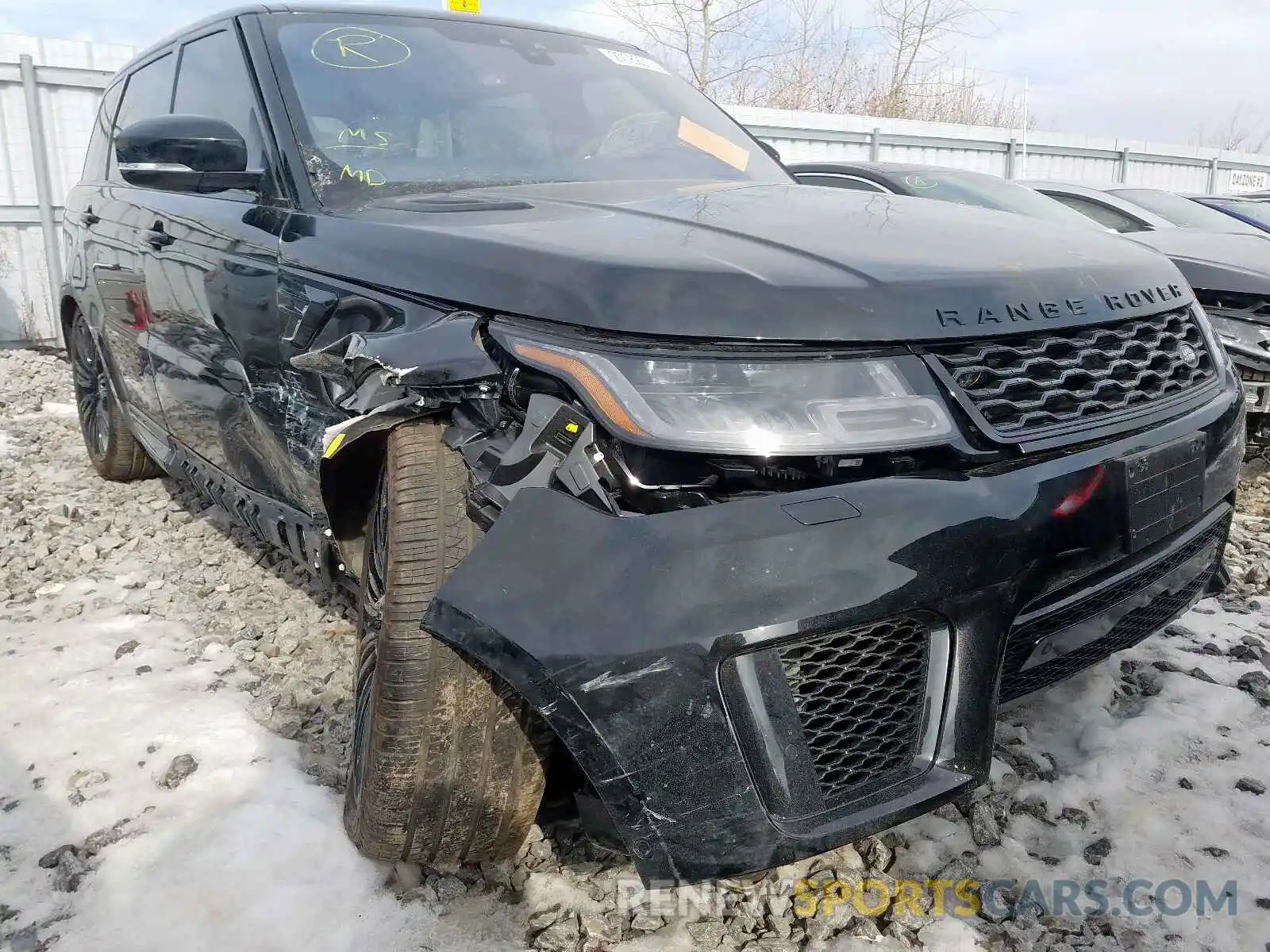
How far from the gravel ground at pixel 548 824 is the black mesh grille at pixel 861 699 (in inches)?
21.0

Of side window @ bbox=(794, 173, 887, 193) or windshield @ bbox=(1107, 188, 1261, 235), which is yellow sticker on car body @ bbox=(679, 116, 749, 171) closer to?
side window @ bbox=(794, 173, 887, 193)

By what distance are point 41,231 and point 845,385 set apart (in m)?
9.19

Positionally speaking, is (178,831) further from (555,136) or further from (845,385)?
(555,136)

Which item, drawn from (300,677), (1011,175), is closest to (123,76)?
(300,677)

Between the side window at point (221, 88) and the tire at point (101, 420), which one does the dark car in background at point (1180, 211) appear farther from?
the tire at point (101, 420)

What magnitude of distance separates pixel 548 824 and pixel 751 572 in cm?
105

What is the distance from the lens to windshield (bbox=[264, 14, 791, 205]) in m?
2.29

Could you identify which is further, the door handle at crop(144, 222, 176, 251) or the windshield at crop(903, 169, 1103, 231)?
the windshield at crop(903, 169, 1103, 231)

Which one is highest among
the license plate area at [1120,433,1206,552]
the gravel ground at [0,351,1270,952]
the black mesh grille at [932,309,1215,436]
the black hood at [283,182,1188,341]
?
the black hood at [283,182,1188,341]

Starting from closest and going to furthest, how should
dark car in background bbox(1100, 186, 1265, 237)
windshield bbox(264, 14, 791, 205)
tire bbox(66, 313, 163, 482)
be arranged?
windshield bbox(264, 14, 791, 205), tire bbox(66, 313, 163, 482), dark car in background bbox(1100, 186, 1265, 237)

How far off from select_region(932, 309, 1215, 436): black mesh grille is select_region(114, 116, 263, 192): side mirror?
1.71 m

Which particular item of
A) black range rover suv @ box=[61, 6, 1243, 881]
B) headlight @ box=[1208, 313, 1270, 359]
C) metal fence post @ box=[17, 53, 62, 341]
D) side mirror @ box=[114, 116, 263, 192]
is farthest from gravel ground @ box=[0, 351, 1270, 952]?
metal fence post @ box=[17, 53, 62, 341]

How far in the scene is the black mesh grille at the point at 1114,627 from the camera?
5.16 ft

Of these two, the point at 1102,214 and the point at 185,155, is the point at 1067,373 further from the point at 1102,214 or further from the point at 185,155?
the point at 1102,214
